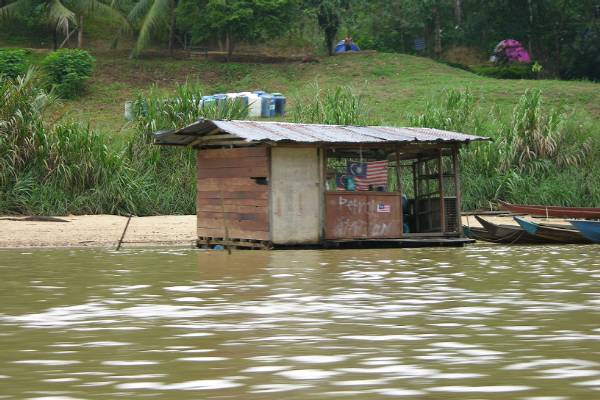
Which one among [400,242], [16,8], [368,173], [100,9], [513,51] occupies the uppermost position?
[16,8]

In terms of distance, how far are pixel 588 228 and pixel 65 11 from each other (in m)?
25.6

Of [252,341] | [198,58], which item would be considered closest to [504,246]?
[252,341]

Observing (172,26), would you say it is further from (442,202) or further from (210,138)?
(442,202)

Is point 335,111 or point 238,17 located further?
point 238,17

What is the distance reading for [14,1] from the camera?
41812mm

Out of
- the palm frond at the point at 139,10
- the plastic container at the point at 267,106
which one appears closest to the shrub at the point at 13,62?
the palm frond at the point at 139,10

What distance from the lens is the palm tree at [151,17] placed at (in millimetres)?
38281

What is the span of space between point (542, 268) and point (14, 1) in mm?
33234

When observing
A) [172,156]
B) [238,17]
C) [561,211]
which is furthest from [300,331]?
[238,17]

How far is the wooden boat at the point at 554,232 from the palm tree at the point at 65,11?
79.6ft

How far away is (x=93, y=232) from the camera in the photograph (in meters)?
19.0

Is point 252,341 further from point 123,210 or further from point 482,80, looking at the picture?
point 482,80

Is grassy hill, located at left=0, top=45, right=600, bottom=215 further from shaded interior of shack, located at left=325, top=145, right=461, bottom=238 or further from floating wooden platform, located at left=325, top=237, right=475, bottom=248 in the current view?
floating wooden platform, located at left=325, top=237, right=475, bottom=248

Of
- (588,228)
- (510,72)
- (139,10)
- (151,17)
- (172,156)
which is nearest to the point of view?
(588,228)
